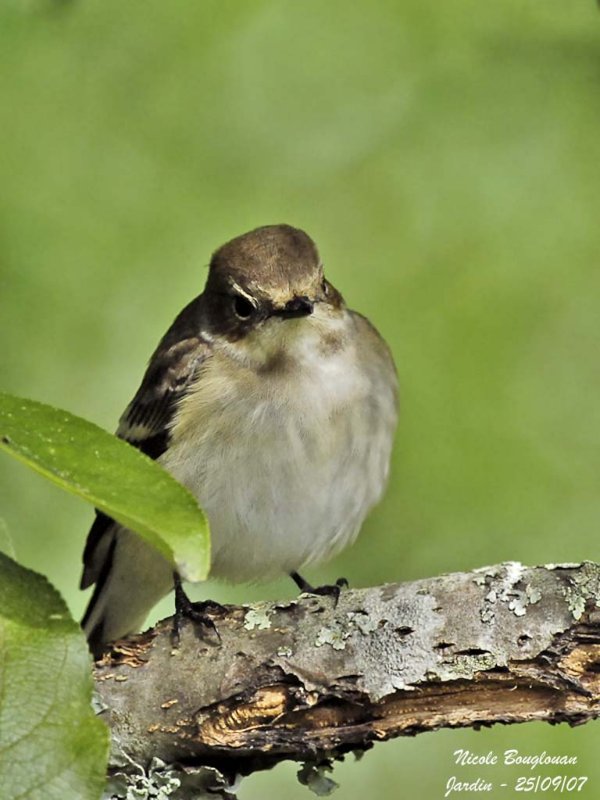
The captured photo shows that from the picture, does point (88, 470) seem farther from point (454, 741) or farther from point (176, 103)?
point (176, 103)

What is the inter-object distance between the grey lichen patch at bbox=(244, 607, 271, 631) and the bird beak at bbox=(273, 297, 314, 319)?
1146mm

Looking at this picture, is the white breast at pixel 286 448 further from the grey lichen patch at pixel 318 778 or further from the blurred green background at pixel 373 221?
the grey lichen patch at pixel 318 778

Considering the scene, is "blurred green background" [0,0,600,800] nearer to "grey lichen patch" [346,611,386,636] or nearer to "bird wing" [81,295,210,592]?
"bird wing" [81,295,210,592]

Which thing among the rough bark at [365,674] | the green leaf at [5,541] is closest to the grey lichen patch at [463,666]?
the rough bark at [365,674]

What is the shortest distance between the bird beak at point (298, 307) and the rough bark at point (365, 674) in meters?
1.16

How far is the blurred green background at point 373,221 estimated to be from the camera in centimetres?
480

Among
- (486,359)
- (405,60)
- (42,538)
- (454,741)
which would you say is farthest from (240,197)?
(454,741)

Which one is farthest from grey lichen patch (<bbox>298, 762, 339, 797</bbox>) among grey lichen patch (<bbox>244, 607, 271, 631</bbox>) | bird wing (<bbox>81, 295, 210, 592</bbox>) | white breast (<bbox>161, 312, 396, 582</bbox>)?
bird wing (<bbox>81, 295, 210, 592</bbox>)

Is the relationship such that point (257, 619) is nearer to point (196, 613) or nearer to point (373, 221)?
point (196, 613)

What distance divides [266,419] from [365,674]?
1403 mm

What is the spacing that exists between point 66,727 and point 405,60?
170 inches

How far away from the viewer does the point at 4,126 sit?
5398mm

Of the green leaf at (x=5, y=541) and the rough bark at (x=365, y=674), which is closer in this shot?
the green leaf at (x=5, y=541)

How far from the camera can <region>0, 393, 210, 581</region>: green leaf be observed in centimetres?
161
